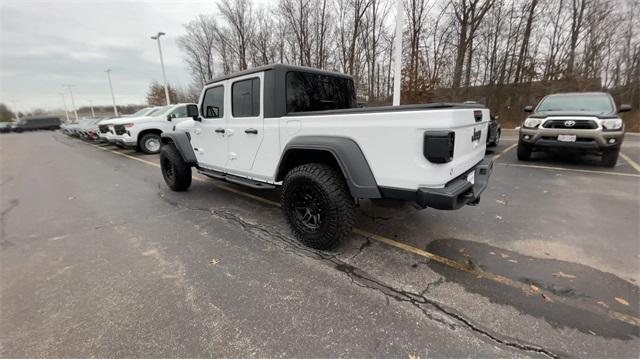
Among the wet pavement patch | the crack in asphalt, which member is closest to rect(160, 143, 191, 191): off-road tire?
the crack in asphalt

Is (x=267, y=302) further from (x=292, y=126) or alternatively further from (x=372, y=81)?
(x=372, y=81)

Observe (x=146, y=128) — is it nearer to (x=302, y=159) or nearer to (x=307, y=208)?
(x=302, y=159)

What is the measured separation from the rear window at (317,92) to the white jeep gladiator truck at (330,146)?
0.01 m

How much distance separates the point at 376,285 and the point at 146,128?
11.0 meters

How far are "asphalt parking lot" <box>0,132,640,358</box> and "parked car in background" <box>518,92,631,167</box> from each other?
6.83ft

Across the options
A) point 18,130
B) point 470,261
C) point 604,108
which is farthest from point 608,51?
point 18,130

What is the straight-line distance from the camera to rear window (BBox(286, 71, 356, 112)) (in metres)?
3.40

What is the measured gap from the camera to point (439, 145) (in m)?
2.12

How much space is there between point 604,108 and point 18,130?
2864 inches

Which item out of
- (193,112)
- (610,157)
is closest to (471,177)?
(193,112)

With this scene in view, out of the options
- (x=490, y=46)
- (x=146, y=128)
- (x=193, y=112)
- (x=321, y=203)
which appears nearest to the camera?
(x=321, y=203)

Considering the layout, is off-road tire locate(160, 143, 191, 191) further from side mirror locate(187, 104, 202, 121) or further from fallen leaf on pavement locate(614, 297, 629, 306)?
fallen leaf on pavement locate(614, 297, 629, 306)

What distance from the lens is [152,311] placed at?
7.14ft

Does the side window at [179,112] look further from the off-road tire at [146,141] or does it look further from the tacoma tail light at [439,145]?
the tacoma tail light at [439,145]
